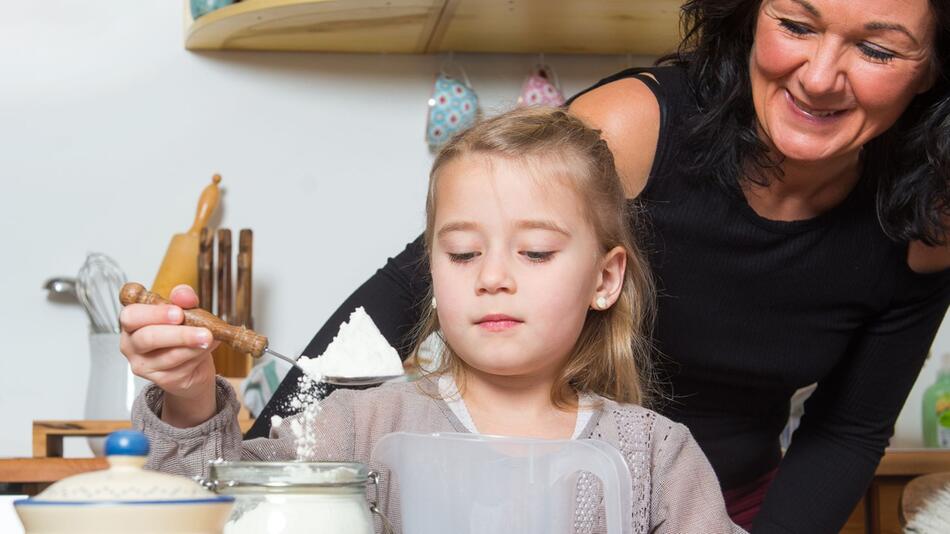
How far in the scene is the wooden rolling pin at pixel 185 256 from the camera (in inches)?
86.0

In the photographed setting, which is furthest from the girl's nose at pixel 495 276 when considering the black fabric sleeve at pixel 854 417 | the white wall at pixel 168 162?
the white wall at pixel 168 162

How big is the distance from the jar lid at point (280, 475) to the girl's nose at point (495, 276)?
0.32m

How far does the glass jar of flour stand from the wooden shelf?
5.05 feet

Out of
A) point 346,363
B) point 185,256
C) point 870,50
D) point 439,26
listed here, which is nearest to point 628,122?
point 870,50

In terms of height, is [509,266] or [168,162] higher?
[168,162]

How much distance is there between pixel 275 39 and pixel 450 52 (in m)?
0.38

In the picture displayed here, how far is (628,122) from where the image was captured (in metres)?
1.29

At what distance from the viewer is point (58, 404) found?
2.31 metres

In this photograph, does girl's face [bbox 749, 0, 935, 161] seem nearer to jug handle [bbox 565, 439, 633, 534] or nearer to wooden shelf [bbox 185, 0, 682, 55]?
jug handle [bbox 565, 439, 633, 534]

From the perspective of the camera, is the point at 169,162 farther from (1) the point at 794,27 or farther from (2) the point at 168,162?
(1) the point at 794,27

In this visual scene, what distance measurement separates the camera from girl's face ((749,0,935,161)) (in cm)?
115

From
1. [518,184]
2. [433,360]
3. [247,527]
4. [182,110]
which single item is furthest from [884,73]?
[182,110]

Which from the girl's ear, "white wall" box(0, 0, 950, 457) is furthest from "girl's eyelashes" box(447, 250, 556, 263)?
"white wall" box(0, 0, 950, 457)

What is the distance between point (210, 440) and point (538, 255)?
1.09 ft
